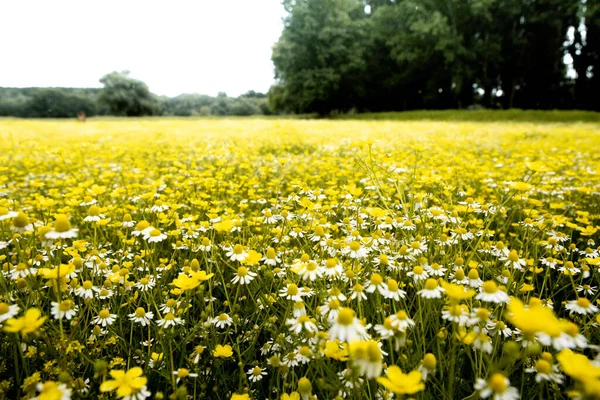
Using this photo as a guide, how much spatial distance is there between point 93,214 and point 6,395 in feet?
3.26

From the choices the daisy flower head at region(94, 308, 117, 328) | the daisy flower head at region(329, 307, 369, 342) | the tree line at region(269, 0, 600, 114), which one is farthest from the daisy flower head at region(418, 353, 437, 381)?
the tree line at region(269, 0, 600, 114)

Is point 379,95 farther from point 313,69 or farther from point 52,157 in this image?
point 52,157

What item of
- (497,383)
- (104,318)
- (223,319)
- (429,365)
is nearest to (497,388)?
(497,383)

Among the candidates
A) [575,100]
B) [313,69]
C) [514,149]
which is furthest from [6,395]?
[575,100]

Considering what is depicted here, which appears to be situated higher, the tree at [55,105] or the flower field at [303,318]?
the tree at [55,105]

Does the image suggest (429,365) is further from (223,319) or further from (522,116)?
(522,116)

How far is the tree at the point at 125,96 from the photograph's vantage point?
61312 millimetres

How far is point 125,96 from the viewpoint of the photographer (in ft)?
201

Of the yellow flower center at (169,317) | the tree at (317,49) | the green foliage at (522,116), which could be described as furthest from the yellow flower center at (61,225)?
the tree at (317,49)

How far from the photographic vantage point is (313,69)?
32.8 meters

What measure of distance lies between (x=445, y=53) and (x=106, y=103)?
2207 inches

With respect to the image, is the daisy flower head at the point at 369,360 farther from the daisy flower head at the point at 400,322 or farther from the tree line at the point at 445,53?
the tree line at the point at 445,53

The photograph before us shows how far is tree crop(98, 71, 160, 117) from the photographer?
6131cm

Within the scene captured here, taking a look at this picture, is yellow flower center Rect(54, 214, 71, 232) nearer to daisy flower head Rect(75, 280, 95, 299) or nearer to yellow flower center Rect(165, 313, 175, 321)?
daisy flower head Rect(75, 280, 95, 299)
